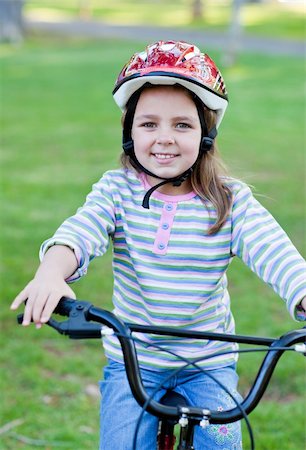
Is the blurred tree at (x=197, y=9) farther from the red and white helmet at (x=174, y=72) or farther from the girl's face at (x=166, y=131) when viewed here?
the girl's face at (x=166, y=131)

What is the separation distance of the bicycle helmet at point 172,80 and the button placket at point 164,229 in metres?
0.08

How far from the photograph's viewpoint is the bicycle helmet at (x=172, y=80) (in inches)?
125

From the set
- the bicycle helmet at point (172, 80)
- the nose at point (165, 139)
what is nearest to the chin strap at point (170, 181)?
the bicycle helmet at point (172, 80)

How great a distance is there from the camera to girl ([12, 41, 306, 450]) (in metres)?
3.12

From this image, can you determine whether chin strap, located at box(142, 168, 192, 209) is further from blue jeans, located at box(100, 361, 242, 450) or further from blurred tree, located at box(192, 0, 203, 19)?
blurred tree, located at box(192, 0, 203, 19)

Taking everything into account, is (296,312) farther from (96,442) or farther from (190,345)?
(96,442)

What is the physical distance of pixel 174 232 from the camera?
327cm

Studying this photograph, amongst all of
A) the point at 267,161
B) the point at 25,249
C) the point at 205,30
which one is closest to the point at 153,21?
the point at 205,30

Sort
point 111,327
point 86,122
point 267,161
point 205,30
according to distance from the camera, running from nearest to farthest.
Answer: point 111,327
point 267,161
point 86,122
point 205,30

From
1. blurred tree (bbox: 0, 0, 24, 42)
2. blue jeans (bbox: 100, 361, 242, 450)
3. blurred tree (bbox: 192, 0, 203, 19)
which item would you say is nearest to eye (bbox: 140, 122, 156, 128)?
blue jeans (bbox: 100, 361, 242, 450)

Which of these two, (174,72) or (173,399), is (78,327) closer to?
(173,399)

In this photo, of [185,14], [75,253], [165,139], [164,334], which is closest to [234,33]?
[165,139]

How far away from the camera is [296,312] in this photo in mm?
2965

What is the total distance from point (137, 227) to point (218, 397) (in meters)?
0.71
